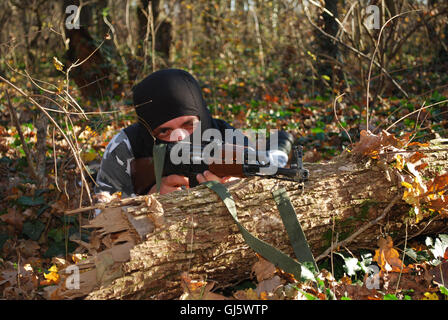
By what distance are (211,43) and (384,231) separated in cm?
1048

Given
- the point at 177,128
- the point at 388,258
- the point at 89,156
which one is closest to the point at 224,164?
the point at 177,128

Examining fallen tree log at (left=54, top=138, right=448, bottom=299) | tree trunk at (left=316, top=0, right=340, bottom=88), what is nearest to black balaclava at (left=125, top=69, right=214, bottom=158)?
fallen tree log at (left=54, top=138, right=448, bottom=299)

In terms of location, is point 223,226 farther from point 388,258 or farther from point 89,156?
point 89,156

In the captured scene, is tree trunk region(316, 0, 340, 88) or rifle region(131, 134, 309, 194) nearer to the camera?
rifle region(131, 134, 309, 194)

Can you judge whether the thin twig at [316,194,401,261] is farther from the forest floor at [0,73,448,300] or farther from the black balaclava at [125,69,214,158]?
the black balaclava at [125,69,214,158]

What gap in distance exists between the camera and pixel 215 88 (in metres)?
9.69

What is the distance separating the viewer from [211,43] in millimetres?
12523

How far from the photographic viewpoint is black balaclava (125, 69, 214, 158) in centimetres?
383

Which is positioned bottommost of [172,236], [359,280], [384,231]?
[359,280]

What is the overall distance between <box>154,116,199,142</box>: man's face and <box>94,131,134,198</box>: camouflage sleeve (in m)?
0.39

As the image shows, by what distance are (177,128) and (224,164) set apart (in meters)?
1.00
